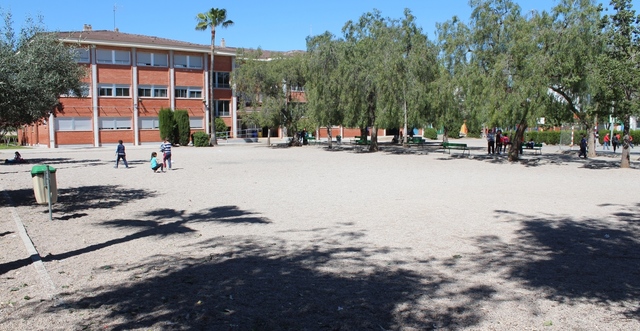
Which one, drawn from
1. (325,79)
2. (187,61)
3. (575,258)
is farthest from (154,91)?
(575,258)

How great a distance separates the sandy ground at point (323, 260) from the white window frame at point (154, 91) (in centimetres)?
3999

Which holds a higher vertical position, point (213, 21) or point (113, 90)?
point (213, 21)

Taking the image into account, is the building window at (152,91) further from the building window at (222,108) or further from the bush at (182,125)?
the building window at (222,108)

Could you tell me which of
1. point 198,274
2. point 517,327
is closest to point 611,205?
point 517,327

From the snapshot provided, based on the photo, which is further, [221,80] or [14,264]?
[221,80]

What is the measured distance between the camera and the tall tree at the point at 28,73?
34.3 ft

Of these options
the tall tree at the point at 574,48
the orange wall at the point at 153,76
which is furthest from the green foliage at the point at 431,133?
the tall tree at the point at 574,48

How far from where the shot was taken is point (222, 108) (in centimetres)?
5944

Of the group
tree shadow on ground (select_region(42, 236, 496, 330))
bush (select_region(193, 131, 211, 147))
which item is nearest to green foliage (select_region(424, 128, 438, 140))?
bush (select_region(193, 131, 211, 147))

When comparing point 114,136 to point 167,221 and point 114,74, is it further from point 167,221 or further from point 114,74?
point 167,221

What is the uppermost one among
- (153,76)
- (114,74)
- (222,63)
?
(222,63)

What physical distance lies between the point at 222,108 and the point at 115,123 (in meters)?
12.3

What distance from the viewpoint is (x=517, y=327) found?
4.77m

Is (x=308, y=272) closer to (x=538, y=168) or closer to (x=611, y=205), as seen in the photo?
(x=611, y=205)
